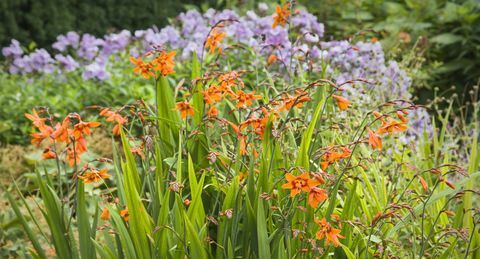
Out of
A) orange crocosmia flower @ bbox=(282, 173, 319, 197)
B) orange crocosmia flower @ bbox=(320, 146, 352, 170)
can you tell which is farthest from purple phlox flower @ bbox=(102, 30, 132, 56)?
orange crocosmia flower @ bbox=(282, 173, 319, 197)

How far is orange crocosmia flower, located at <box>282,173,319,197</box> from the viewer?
2045 millimetres

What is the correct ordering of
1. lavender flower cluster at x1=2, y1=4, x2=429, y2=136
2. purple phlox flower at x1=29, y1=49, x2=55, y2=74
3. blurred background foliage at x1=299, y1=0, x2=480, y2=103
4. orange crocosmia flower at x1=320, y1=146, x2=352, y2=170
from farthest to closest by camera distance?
1. blurred background foliage at x1=299, y1=0, x2=480, y2=103
2. purple phlox flower at x1=29, y1=49, x2=55, y2=74
3. lavender flower cluster at x1=2, y1=4, x2=429, y2=136
4. orange crocosmia flower at x1=320, y1=146, x2=352, y2=170

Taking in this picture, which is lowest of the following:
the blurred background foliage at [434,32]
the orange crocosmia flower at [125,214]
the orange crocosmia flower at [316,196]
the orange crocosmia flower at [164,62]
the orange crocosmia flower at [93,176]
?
the blurred background foliage at [434,32]

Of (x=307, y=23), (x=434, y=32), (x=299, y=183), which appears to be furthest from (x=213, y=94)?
(x=434, y=32)

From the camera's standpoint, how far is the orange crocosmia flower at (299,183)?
6.71 feet

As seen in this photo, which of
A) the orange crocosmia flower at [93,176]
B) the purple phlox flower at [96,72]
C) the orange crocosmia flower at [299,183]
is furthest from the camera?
the purple phlox flower at [96,72]

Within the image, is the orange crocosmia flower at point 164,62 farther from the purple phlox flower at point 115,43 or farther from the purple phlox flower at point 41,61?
the purple phlox flower at point 115,43

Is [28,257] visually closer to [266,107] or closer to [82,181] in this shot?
[82,181]

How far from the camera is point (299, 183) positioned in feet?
6.77

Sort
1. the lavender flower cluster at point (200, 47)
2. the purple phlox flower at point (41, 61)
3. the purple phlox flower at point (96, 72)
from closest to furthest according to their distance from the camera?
the lavender flower cluster at point (200, 47) → the purple phlox flower at point (96, 72) → the purple phlox flower at point (41, 61)

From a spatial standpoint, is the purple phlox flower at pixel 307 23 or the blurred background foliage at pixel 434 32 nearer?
the purple phlox flower at pixel 307 23

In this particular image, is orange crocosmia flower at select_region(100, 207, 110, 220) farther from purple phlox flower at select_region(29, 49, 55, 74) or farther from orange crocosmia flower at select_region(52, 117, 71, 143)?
purple phlox flower at select_region(29, 49, 55, 74)

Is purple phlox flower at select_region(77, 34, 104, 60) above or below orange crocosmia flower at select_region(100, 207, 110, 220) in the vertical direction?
below

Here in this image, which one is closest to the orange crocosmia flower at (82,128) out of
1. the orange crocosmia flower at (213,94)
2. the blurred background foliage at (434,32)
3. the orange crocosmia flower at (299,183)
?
the orange crocosmia flower at (213,94)
